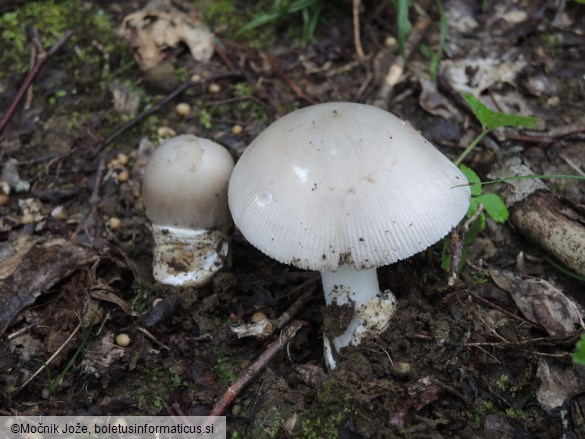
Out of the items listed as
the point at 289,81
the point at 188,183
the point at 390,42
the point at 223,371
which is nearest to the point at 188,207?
the point at 188,183

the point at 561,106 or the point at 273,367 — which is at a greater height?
the point at 561,106

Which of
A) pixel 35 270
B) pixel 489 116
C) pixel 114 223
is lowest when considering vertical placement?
pixel 114 223

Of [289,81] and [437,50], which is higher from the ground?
[437,50]

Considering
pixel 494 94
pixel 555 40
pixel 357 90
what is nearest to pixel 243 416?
pixel 357 90

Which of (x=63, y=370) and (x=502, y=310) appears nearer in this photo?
(x=63, y=370)

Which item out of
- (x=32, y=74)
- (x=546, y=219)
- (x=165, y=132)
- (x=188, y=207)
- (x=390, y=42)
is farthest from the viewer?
(x=390, y=42)

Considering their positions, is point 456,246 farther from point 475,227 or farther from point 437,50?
point 437,50

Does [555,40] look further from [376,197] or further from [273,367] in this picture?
[273,367]
